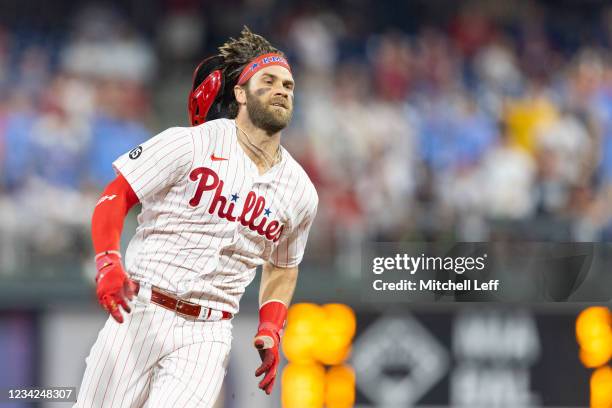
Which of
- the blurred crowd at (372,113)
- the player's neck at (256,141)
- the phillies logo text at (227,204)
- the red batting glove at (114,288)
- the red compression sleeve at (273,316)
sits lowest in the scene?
the red batting glove at (114,288)

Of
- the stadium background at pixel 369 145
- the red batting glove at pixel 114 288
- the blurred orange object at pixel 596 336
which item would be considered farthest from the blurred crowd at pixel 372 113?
the red batting glove at pixel 114 288

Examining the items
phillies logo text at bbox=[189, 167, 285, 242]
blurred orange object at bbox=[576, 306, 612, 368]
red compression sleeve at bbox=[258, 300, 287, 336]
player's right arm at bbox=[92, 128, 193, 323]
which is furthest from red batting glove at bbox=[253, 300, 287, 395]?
blurred orange object at bbox=[576, 306, 612, 368]

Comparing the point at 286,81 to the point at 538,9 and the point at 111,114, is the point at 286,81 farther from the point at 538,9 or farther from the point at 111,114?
the point at 538,9

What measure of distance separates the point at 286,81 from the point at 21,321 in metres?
2.56

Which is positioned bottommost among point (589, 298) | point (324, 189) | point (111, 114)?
point (589, 298)

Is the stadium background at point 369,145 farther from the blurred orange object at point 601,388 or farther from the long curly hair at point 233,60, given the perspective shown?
the long curly hair at point 233,60

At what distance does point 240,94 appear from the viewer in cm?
380

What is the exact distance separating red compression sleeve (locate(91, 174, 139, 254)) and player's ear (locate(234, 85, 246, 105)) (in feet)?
1.81

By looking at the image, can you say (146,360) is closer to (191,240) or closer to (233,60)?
(191,240)

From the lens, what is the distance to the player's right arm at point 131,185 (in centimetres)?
333

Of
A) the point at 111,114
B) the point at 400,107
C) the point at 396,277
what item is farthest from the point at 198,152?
the point at 400,107

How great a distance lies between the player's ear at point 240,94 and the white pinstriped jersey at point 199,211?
11 cm

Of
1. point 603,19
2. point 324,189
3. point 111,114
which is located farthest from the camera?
point 603,19

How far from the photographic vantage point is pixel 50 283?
5.85 m
